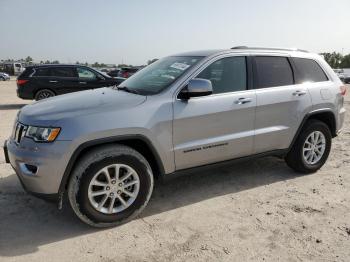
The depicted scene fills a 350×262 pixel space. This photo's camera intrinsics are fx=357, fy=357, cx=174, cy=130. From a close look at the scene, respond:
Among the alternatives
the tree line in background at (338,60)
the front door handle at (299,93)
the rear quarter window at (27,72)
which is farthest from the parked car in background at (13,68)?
the tree line in background at (338,60)

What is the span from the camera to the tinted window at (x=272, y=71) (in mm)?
4516

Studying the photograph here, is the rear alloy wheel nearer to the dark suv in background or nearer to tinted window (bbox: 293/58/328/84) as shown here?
the dark suv in background

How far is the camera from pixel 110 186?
11.6ft

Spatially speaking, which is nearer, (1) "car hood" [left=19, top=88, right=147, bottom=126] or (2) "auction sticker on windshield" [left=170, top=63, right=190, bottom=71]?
(1) "car hood" [left=19, top=88, right=147, bottom=126]

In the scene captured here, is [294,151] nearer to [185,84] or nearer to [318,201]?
[318,201]

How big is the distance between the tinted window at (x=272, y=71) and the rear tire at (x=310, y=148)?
0.75m

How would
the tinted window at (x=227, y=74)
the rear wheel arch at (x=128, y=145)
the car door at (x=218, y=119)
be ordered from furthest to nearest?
the tinted window at (x=227, y=74) < the car door at (x=218, y=119) < the rear wheel arch at (x=128, y=145)

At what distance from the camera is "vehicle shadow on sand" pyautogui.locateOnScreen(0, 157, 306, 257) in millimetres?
3402

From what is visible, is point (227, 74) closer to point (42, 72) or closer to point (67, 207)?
point (67, 207)

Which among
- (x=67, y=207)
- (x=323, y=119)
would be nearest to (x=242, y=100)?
(x=323, y=119)

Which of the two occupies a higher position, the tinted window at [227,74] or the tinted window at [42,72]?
the tinted window at [227,74]

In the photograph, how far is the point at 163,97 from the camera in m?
3.74

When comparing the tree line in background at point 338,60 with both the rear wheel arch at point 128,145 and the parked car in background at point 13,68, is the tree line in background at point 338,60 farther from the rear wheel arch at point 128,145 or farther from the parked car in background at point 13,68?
the rear wheel arch at point 128,145

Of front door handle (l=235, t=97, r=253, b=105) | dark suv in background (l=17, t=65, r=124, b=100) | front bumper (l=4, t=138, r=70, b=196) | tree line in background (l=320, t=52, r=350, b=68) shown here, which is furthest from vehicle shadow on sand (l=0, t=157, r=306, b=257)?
tree line in background (l=320, t=52, r=350, b=68)
